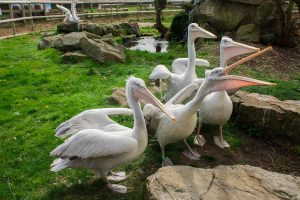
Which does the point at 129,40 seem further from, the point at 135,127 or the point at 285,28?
the point at 135,127

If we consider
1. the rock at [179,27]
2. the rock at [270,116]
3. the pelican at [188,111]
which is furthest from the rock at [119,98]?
the rock at [179,27]

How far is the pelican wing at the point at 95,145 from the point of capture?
354 centimetres

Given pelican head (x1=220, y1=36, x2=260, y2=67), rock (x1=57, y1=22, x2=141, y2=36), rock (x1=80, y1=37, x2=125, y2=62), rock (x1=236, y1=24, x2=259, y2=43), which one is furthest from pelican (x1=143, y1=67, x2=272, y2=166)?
rock (x1=57, y1=22, x2=141, y2=36)

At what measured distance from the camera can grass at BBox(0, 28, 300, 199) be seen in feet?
13.3

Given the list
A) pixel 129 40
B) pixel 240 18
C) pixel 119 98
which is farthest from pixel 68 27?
pixel 119 98

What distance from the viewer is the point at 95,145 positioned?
3.55 meters

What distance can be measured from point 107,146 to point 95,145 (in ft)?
0.37

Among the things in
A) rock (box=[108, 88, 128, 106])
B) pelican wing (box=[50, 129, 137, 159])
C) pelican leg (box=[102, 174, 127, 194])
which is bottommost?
pelican leg (box=[102, 174, 127, 194])

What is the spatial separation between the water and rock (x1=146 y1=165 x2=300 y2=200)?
8.81 metres

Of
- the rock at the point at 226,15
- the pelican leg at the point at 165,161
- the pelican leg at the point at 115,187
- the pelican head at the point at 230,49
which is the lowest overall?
the pelican leg at the point at 115,187

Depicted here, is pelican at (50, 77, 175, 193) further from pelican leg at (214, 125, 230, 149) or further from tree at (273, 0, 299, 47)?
tree at (273, 0, 299, 47)

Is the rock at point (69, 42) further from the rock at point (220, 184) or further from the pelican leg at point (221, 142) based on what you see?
the rock at point (220, 184)

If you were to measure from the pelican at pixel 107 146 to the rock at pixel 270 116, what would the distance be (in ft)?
6.32

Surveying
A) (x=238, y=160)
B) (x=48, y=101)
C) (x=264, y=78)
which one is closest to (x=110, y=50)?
(x=48, y=101)
